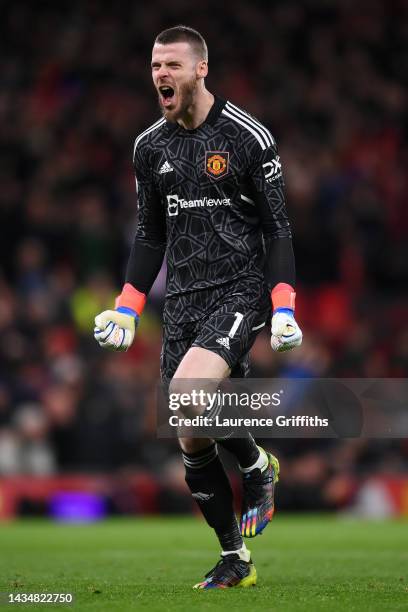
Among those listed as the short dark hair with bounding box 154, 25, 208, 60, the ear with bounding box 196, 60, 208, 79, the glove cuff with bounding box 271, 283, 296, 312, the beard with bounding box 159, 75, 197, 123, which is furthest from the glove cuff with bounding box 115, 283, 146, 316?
the short dark hair with bounding box 154, 25, 208, 60

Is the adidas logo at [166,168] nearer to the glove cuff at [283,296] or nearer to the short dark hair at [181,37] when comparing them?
the short dark hair at [181,37]

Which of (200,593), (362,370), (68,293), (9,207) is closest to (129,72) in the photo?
(9,207)

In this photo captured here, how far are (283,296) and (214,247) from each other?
17.7 inches

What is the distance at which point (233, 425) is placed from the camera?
652 cm

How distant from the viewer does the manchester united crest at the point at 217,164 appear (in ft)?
21.5

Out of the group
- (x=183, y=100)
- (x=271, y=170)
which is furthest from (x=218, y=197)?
(x=183, y=100)

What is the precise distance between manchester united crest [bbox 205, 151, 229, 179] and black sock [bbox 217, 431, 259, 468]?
131 centimetres

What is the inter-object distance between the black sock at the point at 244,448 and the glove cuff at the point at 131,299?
0.82 metres

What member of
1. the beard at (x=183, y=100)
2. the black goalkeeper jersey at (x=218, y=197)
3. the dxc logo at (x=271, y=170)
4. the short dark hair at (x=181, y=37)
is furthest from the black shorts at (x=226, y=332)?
the short dark hair at (x=181, y=37)

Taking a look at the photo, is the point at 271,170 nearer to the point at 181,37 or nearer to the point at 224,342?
the point at 181,37

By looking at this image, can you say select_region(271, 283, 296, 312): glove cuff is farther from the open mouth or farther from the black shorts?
the open mouth

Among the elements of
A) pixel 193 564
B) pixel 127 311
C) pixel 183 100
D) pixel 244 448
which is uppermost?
pixel 183 100

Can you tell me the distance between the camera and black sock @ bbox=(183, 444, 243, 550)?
22.0 feet

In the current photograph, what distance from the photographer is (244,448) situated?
21.9 ft
